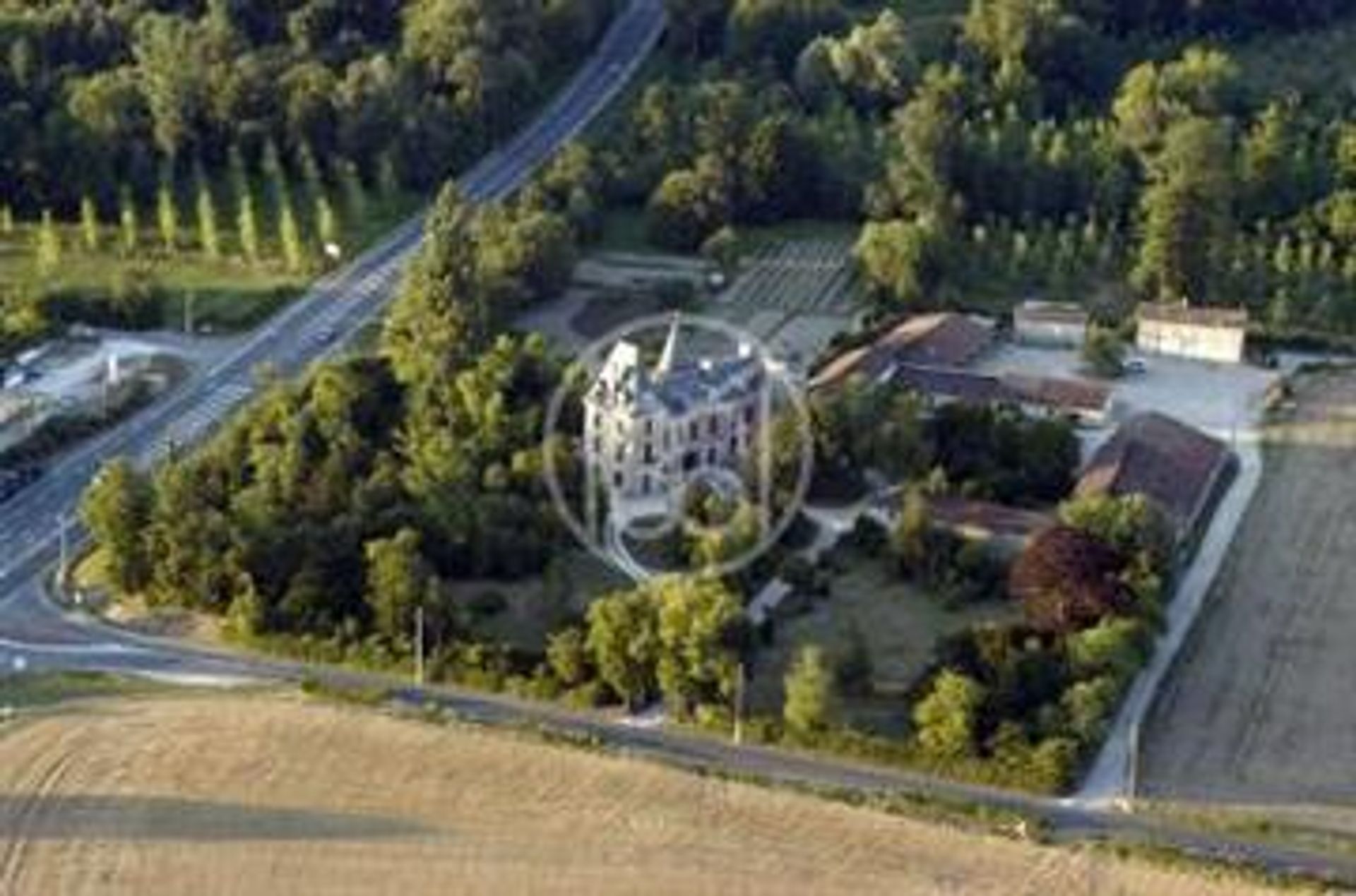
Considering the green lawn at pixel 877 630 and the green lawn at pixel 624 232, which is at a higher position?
the green lawn at pixel 624 232

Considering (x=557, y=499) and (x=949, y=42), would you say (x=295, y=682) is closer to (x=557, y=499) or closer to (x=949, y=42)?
(x=557, y=499)

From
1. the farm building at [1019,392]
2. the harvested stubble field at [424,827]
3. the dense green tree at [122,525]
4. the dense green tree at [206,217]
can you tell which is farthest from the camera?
the dense green tree at [206,217]

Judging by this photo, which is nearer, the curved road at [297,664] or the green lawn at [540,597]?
the curved road at [297,664]

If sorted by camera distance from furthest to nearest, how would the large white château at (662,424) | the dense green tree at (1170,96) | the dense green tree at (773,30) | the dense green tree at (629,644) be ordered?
the dense green tree at (773,30) < the dense green tree at (1170,96) < the large white château at (662,424) < the dense green tree at (629,644)

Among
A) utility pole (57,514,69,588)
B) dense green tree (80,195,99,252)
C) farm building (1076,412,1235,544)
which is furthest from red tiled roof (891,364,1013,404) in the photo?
dense green tree (80,195,99,252)

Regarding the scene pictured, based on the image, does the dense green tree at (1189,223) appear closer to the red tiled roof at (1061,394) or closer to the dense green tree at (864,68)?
the red tiled roof at (1061,394)

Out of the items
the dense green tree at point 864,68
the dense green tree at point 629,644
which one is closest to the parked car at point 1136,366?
the dense green tree at point 864,68

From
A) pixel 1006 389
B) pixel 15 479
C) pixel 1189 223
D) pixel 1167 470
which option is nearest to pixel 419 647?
pixel 15 479

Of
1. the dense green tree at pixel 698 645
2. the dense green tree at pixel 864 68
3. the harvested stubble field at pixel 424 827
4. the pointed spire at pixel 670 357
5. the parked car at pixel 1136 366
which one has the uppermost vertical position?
the dense green tree at pixel 864 68
